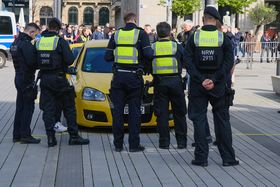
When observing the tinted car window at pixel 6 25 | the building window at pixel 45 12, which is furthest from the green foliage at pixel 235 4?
the building window at pixel 45 12

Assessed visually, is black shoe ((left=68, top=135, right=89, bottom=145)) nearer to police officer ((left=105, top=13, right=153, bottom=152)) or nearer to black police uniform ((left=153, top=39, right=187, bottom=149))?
police officer ((left=105, top=13, right=153, bottom=152))

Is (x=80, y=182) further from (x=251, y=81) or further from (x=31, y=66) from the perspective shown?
(x=251, y=81)

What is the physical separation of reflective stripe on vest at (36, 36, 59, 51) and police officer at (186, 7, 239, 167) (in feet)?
7.01

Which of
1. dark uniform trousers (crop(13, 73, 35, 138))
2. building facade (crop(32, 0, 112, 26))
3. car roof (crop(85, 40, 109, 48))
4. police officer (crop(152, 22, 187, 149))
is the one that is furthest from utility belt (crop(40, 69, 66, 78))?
building facade (crop(32, 0, 112, 26))

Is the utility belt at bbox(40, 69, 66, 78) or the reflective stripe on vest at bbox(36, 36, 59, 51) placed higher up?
the reflective stripe on vest at bbox(36, 36, 59, 51)

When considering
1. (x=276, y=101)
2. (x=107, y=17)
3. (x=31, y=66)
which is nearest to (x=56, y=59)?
(x=31, y=66)

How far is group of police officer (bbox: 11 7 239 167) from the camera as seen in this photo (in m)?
8.09

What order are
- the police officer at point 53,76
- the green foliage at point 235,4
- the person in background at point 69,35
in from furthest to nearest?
the green foliage at point 235,4 < the person in background at point 69,35 < the police officer at point 53,76

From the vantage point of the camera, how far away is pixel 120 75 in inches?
350

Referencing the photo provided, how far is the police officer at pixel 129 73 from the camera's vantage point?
29.0 ft

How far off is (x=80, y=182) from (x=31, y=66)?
109 inches

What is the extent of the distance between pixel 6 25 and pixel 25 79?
700 inches

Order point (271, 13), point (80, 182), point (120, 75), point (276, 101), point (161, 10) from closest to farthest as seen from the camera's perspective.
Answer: point (80, 182) < point (120, 75) < point (276, 101) < point (161, 10) < point (271, 13)

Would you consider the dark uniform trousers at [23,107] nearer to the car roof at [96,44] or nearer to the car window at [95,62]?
the car window at [95,62]
